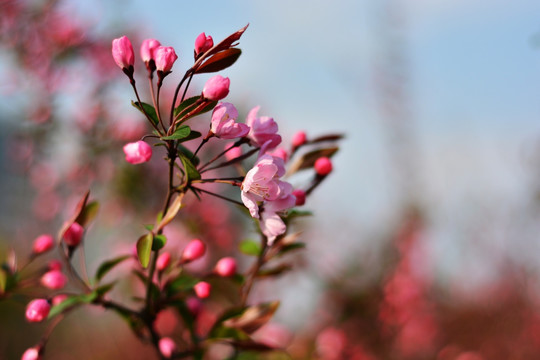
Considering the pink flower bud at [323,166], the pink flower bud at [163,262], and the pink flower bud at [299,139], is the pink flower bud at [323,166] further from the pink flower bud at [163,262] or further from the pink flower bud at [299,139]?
the pink flower bud at [163,262]

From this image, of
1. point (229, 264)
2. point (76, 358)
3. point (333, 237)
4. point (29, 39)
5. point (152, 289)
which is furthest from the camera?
point (76, 358)

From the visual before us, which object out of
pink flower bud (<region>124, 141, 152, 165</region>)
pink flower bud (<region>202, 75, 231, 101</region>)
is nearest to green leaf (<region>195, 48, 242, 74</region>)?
pink flower bud (<region>202, 75, 231, 101</region>)

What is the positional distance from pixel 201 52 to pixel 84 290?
0.47 m

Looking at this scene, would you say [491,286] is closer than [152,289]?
No

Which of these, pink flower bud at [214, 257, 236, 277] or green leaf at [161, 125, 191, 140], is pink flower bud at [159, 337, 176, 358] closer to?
pink flower bud at [214, 257, 236, 277]

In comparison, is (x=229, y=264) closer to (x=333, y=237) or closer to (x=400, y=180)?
(x=333, y=237)

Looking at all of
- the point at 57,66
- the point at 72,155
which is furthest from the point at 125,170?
the point at 57,66

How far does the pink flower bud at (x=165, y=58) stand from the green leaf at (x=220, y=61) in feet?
0.17

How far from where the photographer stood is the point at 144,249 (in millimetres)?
683

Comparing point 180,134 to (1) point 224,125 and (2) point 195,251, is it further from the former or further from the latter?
(2) point 195,251

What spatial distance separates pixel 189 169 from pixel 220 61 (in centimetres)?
Answer: 16

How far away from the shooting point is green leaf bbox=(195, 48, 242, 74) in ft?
2.12

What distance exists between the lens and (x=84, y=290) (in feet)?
2.71

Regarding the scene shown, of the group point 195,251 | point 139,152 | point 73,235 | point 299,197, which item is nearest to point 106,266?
point 73,235
